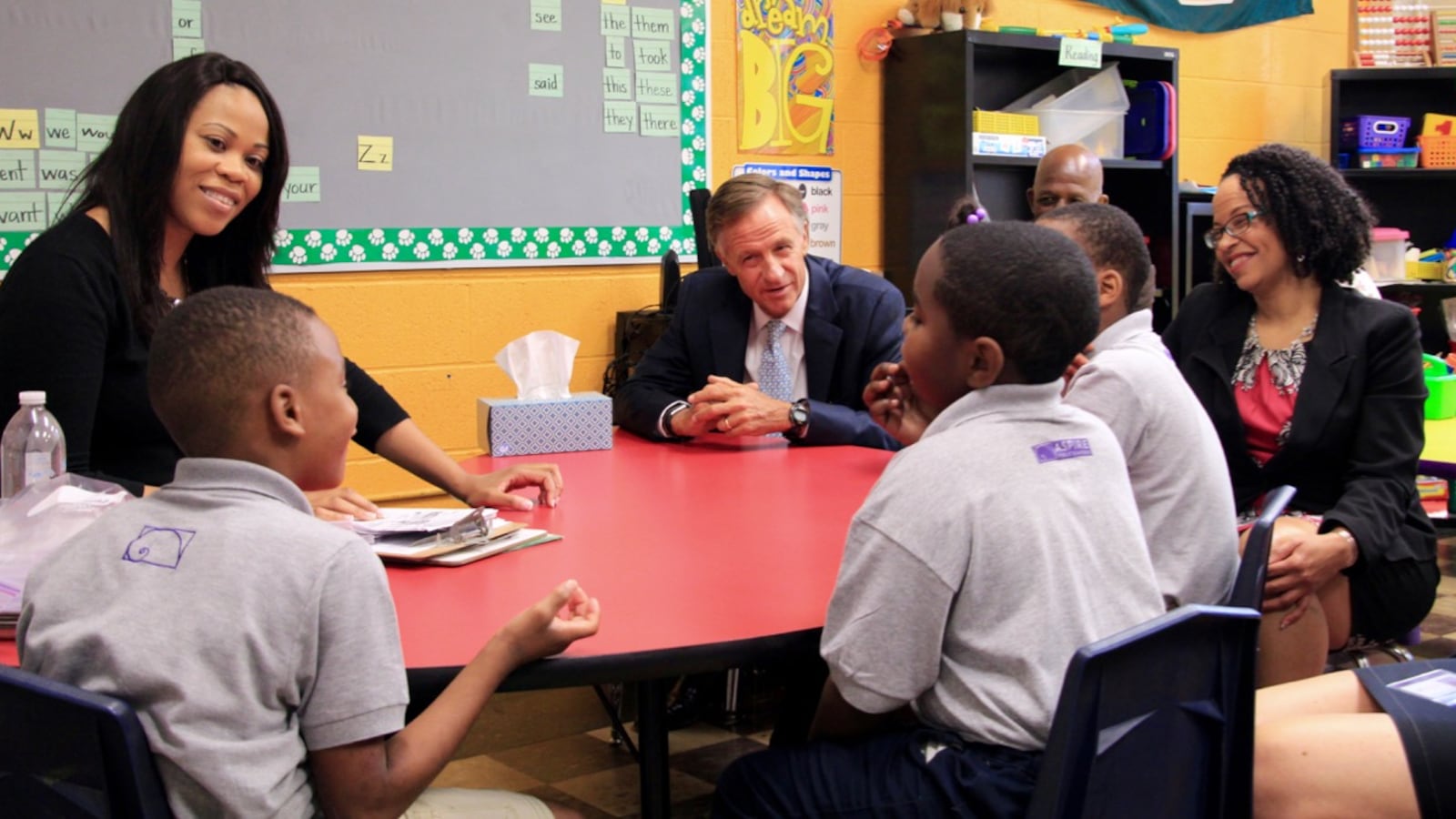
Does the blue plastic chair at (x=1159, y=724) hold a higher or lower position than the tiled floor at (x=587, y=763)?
higher

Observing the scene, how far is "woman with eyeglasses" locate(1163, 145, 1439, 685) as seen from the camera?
2.17m

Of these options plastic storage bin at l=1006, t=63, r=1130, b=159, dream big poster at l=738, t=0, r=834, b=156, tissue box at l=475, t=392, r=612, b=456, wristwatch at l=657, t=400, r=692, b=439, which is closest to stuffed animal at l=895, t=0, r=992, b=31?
dream big poster at l=738, t=0, r=834, b=156

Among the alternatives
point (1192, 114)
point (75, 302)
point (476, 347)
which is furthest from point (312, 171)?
point (1192, 114)

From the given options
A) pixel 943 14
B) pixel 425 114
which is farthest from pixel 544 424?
pixel 943 14

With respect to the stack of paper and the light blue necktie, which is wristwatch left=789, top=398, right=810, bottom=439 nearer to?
the light blue necktie

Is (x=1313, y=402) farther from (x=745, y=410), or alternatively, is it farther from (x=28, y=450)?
(x=28, y=450)

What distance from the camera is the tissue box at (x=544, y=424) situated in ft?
8.92

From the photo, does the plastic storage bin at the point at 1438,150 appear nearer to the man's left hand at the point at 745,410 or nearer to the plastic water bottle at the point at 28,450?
the man's left hand at the point at 745,410

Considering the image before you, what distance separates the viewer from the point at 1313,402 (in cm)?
236

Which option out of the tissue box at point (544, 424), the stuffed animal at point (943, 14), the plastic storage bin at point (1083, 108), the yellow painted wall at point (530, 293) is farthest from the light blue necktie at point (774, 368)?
the plastic storage bin at point (1083, 108)

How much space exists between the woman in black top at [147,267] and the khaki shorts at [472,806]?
0.59 m

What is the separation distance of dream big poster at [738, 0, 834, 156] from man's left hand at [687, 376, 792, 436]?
6.25 feet

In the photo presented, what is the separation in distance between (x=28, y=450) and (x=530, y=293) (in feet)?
7.88

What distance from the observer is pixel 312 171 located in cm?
372
